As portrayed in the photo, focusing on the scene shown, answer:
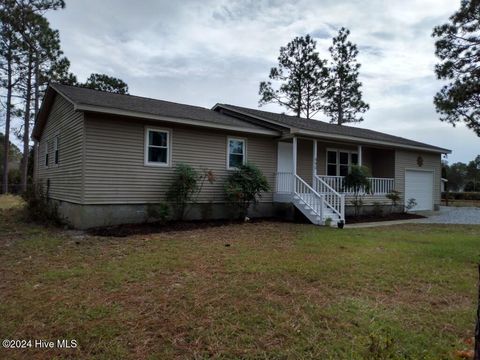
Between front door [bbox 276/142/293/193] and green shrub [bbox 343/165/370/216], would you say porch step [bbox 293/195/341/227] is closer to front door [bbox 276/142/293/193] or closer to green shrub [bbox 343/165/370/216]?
front door [bbox 276/142/293/193]

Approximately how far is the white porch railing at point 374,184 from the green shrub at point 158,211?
6.68m

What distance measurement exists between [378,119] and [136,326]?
2904 centimetres

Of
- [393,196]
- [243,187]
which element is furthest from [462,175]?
[243,187]

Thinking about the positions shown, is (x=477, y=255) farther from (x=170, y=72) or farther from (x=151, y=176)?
(x=170, y=72)

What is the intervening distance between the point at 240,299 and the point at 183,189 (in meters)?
6.64

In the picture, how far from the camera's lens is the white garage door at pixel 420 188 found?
666 inches

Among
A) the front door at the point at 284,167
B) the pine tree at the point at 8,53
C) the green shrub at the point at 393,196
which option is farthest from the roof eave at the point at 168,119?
the pine tree at the point at 8,53

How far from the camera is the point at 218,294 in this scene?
4270 mm

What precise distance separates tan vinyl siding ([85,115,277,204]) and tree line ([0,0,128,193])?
66.2 ft

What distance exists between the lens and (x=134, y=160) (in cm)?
1018

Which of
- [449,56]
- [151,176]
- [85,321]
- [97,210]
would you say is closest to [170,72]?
[151,176]

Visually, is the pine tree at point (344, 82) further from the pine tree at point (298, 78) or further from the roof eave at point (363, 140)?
the roof eave at point (363, 140)

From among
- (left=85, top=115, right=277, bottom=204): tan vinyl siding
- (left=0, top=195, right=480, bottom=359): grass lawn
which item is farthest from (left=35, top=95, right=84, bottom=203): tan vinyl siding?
(left=0, top=195, right=480, bottom=359): grass lawn

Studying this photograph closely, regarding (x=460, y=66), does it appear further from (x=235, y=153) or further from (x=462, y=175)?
(x=462, y=175)
